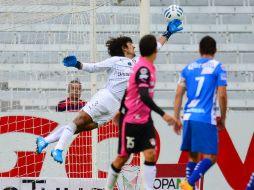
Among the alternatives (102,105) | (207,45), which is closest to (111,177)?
(207,45)

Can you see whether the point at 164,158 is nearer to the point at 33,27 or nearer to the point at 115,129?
the point at 115,129

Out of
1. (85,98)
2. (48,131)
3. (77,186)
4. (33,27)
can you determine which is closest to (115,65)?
(77,186)

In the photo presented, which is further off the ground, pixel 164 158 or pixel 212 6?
pixel 212 6

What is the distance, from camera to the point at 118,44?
11.0m

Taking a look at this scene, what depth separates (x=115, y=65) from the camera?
35.9 ft

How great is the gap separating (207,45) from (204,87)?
1.54ft

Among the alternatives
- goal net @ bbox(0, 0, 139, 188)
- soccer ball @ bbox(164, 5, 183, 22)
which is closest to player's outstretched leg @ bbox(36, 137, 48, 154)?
goal net @ bbox(0, 0, 139, 188)

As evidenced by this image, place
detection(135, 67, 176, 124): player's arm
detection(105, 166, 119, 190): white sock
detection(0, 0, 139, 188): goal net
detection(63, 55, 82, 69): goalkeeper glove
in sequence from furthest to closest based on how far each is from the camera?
detection(0, 0, 139, 188): goal net < detection(63, 55, 82, 69): goalkeeper glove < detection(105, 166, 119, 190): white sock < detection(135, 67, 176, 124): player's arm

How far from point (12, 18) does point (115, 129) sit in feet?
8.16

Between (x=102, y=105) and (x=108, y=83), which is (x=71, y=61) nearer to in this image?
(x=108, y=83)

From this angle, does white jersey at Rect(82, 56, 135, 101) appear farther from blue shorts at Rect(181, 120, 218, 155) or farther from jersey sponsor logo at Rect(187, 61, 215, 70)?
blue shorts at Rect(181, 120, 218, 155)

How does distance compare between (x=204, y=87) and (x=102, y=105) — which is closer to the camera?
(x=204, y=87)

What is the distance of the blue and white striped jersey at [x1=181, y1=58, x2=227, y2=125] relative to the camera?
905 centimetres

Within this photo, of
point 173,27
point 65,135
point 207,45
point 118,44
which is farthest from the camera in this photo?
point 65,135
